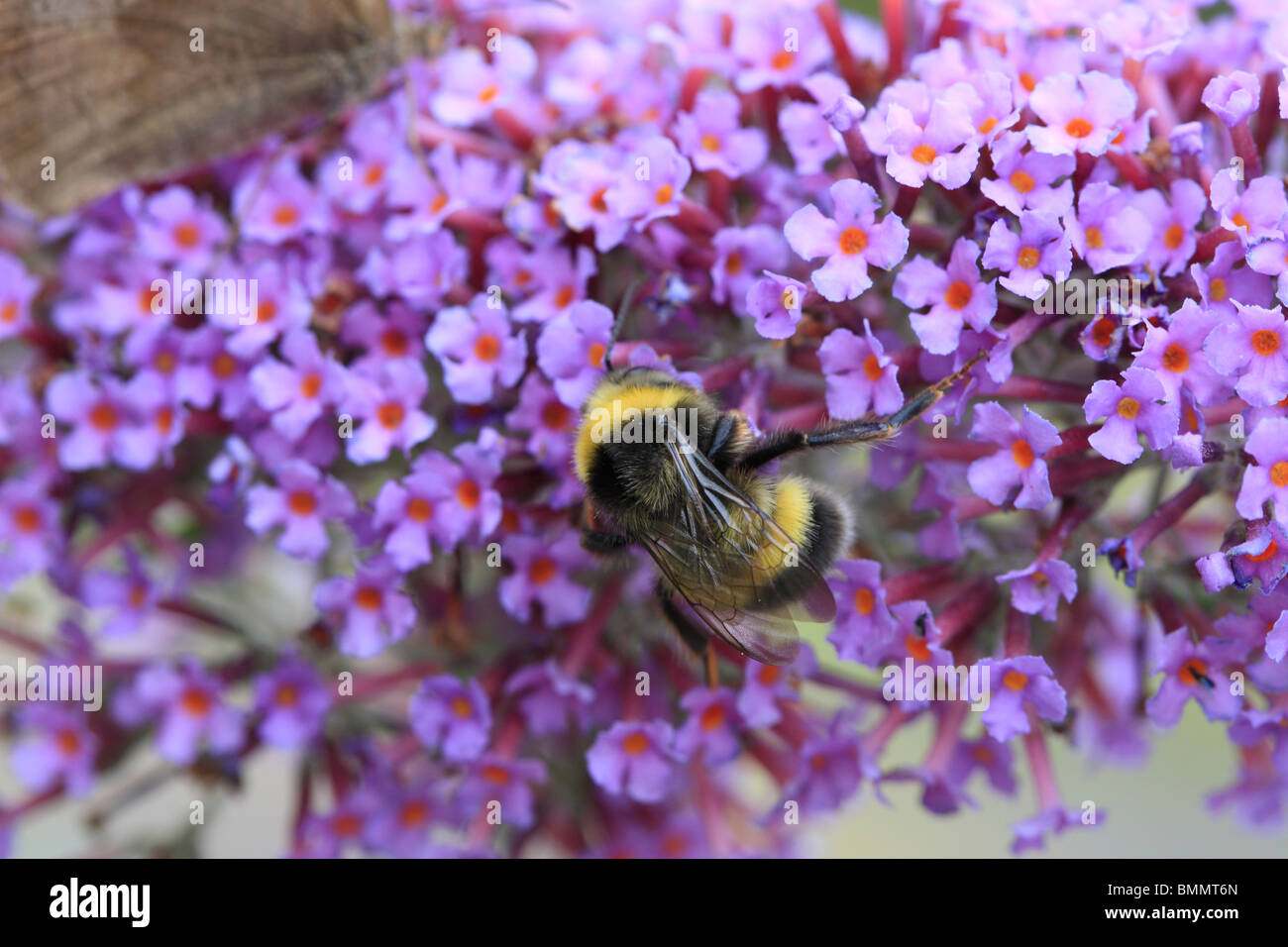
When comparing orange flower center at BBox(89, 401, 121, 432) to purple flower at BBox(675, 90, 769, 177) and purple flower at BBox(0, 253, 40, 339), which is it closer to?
purple flower at BBox(0, 253, 40, 339)

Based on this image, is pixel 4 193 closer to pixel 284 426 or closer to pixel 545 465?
pixel 284 426

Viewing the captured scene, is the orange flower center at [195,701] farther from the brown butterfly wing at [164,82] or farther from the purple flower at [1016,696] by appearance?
the purple flower at [1016,696]

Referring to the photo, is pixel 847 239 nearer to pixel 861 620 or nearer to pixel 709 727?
pixel 861 620

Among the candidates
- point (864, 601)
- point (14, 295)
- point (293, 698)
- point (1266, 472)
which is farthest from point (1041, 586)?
point (14, 295)

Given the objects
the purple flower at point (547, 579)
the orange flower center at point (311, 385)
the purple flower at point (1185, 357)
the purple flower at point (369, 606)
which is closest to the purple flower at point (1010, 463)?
the purple flower at point (1185, 357)

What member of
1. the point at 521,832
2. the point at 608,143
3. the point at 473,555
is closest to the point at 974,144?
the point at 608,143
